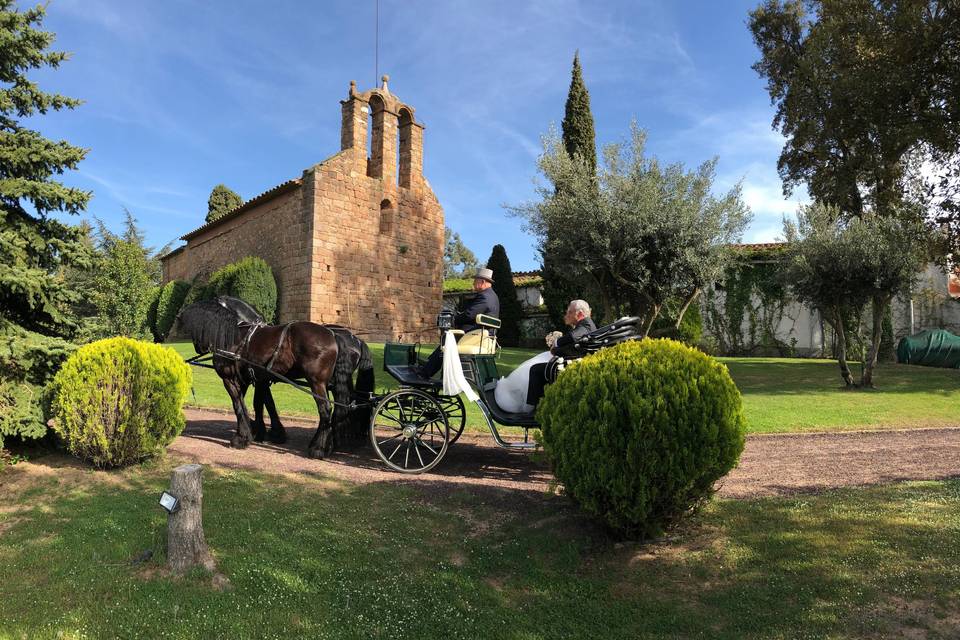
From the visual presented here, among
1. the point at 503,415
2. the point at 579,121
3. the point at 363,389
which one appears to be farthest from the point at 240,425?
the point at 579,121

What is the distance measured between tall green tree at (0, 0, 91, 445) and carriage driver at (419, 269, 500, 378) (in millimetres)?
4236

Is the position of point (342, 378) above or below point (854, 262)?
below

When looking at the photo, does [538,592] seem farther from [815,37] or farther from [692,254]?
[815,37]

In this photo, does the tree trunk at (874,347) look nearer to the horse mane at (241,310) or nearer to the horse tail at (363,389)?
the horse tail at (363,389)

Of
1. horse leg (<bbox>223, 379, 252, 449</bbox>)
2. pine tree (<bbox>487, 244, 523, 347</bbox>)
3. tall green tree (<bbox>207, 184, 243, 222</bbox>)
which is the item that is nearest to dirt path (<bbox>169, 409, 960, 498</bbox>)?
horse leg (<bbox>223, 379, 252, 449</bbox>)

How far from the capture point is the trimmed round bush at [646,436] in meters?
3.65

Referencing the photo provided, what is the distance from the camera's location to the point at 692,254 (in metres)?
13.4

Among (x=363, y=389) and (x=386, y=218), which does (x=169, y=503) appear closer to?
(x=363, y=389)

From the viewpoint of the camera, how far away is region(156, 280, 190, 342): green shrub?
26594 mm

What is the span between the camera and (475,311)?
243 inches

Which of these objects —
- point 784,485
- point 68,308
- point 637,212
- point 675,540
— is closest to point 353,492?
point 675,540

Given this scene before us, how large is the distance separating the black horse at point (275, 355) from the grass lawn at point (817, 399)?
2.21 meters

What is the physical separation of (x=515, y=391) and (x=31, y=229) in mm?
6148

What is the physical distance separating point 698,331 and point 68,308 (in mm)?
20617
